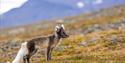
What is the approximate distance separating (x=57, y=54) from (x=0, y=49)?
881 cm

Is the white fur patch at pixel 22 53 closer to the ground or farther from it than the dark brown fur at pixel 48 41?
closer to the ground

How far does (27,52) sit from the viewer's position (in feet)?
107

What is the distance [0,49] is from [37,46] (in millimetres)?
19102

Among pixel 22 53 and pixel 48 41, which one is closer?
pixel 22 53

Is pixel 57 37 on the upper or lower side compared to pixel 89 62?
upper

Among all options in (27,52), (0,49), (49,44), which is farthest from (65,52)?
(27,52)

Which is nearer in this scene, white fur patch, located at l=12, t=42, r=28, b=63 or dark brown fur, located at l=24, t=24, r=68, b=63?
white fur patch, located at l=12, t=42, r=28, b=63

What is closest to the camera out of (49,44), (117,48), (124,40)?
(49,44)

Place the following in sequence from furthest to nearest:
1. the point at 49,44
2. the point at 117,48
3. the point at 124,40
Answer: the point at 124,40
the point at 117,48
the point at 49,44

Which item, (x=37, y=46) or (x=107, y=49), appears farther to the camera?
(x=107, y=49)

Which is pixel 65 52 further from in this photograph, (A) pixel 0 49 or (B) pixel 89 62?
(B) pixel 89 62

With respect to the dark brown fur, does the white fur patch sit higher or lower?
lower

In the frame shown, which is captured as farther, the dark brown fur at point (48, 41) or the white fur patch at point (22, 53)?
the dark brown fur at point (48, 41)

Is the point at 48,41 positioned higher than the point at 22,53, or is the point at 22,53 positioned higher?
the point at 48,41
